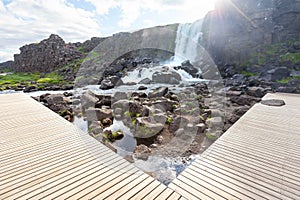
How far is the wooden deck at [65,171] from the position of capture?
3.87 m

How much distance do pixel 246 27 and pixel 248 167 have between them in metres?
42.6

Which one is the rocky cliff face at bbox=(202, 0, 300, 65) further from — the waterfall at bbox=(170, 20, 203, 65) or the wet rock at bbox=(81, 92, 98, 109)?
the wet rock at bbox=(81, 92, 98, 109)

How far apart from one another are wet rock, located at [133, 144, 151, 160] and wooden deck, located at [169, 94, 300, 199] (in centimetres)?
323

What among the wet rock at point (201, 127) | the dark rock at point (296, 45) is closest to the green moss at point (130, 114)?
the wet rock at point (201, 127)

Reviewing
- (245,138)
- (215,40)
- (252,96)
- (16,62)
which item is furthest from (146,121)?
(16,62)

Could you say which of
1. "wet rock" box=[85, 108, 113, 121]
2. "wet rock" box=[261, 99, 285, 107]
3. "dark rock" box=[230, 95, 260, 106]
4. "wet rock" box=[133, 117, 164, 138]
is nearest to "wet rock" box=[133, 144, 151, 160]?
"wet rock" box=[133, 117, 164, 138]

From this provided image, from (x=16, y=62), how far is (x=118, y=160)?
273 ft

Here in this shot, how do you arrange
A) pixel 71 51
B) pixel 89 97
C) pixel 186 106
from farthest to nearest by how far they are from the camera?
pixel 71 51, pixel 89 97, pixel 186 106

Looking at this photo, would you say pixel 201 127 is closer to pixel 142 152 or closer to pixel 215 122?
pixel 215 122

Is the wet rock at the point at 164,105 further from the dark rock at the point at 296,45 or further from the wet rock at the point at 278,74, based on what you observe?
the dark rock at the point at 296,45

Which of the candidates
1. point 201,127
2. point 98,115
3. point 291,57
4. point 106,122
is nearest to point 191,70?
point 291,57

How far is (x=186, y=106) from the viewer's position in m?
14.0

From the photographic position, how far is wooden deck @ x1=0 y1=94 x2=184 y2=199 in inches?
152

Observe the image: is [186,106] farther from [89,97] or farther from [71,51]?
[71,51]
